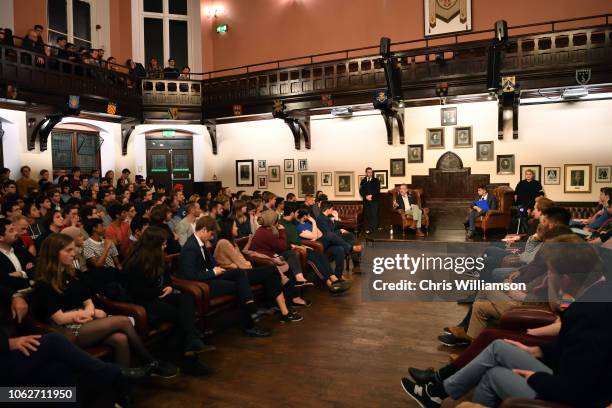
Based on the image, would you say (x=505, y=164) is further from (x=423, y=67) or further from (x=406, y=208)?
(x=423, y=67)

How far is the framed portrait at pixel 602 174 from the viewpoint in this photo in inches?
428

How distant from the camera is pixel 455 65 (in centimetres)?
1113

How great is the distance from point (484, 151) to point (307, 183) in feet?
17.0

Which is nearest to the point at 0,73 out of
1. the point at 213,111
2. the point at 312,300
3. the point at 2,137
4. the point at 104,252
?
the point at 2,137

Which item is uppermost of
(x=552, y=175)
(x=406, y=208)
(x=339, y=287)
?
(x=552, y=175)

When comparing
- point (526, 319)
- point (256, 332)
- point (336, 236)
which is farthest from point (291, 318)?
point (526, 319)

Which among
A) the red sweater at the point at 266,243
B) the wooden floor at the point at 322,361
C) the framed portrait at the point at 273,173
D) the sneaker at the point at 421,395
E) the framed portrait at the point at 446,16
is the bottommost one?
the wooden floor at the point at 322,361

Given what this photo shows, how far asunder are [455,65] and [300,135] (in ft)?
16.2

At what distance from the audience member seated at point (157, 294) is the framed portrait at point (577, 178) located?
10327mm

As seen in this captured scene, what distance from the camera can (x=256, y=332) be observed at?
4691mm

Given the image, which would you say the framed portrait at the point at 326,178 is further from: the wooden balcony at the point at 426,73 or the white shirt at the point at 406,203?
the white shirt at the point at 406,203

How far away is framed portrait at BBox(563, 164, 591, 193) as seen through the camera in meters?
11.1

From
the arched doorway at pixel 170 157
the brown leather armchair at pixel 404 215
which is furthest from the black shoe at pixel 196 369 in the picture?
the arched doorway at pixel 170 157

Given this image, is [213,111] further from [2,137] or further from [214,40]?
[2,137]
